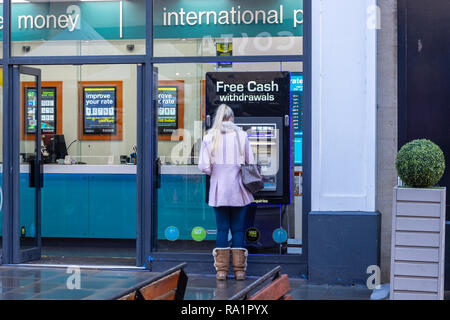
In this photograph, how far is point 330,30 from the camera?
704 cm

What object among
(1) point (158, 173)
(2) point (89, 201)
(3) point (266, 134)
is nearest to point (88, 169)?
(2) point (89, 201)

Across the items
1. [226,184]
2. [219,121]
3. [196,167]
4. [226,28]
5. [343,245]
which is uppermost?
[226,28]

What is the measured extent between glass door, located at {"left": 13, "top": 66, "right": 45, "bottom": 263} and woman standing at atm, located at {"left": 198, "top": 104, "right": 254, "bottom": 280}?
2421 millimetres

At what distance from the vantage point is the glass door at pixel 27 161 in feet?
26.6

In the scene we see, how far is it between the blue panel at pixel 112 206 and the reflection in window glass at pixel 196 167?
1.78 m

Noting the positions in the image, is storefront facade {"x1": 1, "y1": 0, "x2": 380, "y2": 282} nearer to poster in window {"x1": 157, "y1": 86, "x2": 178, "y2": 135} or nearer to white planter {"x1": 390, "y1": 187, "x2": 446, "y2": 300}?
poster in window {"x1": 157, "y1": 86, "x2": 178, "y2": 135}

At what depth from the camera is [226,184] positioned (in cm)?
711

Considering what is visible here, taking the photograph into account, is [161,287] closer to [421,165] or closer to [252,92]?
[421,165]

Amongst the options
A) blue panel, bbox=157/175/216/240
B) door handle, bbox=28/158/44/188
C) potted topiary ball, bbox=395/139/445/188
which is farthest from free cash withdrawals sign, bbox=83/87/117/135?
potted topiary ball, bbox=395/139/445/188

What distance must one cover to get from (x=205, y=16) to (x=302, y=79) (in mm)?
1347

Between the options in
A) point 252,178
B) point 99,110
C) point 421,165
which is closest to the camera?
point 421,165

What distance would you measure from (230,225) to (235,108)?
4.37 feet

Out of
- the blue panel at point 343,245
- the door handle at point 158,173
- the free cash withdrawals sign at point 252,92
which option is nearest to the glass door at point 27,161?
the door handle at point 158,173
